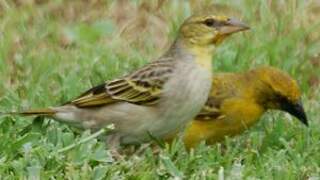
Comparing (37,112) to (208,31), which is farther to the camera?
(208,31)

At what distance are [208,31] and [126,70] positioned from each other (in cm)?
155

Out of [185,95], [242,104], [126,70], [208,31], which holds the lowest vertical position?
[126,70]

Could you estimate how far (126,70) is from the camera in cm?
980

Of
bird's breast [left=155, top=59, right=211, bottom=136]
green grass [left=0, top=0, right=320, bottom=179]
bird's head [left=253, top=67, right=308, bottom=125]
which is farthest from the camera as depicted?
bird's head [left=253, top=67, right=308, bottom=125]

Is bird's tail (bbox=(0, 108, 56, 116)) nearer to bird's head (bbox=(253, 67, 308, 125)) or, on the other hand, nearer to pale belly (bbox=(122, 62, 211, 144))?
pale belly (bbox=(122, 62, 211, 144))

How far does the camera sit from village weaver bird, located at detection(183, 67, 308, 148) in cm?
839

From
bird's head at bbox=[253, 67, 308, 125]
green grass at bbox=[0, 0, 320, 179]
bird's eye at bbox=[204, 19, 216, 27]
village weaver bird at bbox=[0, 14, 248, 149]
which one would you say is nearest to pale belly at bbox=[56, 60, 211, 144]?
village weaver bird at bbox=[0, 14, 248, 149]

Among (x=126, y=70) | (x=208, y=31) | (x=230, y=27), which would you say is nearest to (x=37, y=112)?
(x=208, y=31)

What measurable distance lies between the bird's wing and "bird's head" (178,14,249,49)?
221mm

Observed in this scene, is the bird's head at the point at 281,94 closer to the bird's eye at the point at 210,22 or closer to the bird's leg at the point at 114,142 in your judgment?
the bird's eye at the point at 210,22

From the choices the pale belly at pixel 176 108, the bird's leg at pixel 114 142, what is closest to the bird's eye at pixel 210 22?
the pale belly at pixel 176 108

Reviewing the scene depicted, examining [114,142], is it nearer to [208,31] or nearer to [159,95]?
[159,95]

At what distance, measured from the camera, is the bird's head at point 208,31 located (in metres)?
8.35

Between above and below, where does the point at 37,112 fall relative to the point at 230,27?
below
